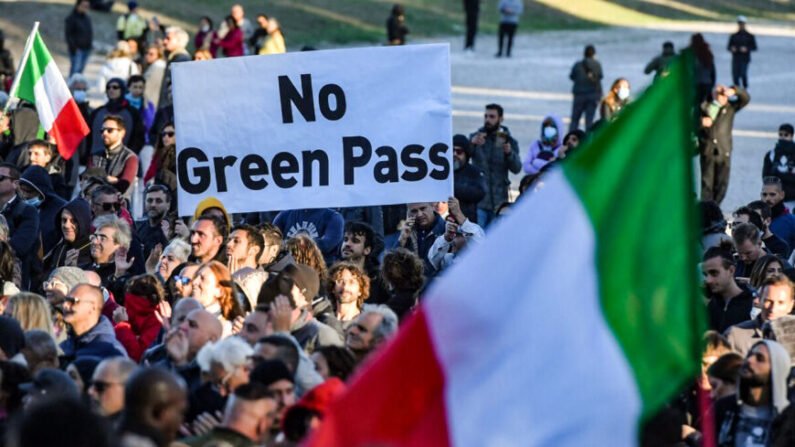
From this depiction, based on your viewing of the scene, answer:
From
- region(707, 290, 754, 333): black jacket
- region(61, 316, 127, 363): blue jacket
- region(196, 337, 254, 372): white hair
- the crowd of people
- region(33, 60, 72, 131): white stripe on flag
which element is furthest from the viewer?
region(33, 60, 72, 131): white stripe on flag

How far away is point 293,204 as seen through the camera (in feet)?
35.4

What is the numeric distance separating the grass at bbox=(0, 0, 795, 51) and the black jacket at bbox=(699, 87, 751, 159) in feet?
57.1

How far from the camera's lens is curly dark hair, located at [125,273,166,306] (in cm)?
988

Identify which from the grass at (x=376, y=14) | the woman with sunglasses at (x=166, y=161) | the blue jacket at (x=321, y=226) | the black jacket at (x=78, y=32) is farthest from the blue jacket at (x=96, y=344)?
the grass at (x=376, y=14)

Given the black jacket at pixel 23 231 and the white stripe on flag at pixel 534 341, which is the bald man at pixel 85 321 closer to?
the black jacket at pixel 23 231

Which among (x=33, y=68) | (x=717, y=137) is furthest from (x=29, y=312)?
(x=717, y=137)

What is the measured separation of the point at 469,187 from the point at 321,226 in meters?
2.70

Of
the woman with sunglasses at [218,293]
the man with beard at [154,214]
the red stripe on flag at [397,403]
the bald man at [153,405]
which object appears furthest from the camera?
the man with beard at [154,214]

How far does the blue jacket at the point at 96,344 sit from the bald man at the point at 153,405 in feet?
8.39

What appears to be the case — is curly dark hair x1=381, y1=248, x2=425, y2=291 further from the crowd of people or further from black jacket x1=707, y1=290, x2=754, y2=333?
black jacket x1=707, y1=290, x2=754, y2=333

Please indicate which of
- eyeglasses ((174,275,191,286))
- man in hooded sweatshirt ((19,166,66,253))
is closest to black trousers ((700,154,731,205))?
man in hooded sweatshirt ((19,166,66,253))

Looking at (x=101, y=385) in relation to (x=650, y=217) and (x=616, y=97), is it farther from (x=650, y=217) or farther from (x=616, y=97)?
(x=616, y=97)

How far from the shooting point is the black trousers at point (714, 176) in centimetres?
1988

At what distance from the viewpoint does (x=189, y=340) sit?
8.19 meters
